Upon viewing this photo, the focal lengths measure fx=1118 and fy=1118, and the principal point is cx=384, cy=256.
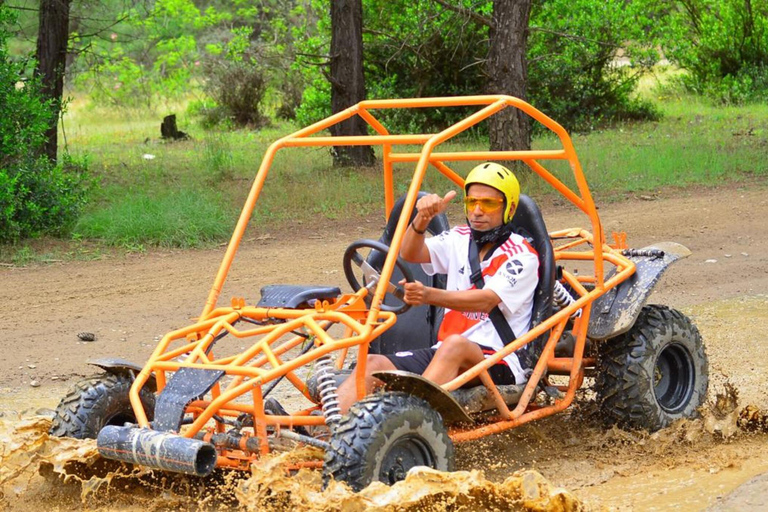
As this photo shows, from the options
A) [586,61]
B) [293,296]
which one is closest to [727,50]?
[586,61]

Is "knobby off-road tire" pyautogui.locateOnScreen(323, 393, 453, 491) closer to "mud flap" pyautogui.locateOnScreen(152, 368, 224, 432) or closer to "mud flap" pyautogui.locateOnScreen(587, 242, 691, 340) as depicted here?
"mud flap" pyautogui.locateOnScreen(152, 368, 224, 432)

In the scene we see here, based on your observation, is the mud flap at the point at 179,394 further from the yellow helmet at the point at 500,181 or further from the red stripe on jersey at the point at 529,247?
the red stripe on jersey at the point at 529,247

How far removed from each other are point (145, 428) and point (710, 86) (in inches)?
789

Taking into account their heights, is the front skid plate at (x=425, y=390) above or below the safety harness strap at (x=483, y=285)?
below

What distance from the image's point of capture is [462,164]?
14172 mm

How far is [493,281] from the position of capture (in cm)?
509

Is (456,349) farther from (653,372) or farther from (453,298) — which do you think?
(653,372)

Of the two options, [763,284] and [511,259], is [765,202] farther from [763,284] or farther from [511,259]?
[511,259]

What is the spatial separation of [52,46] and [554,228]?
6119 millimetres

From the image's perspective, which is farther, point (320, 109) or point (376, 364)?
point (320, 109)

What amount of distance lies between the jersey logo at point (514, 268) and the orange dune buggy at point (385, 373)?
200mm

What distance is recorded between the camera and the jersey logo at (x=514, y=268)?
5.11m

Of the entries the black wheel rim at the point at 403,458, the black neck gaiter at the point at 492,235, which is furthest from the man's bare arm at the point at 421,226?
the black wheel rim at the point at 403,458

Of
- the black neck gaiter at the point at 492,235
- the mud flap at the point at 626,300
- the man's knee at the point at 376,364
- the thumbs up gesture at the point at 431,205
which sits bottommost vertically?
the man's knee at the point at 376,364
